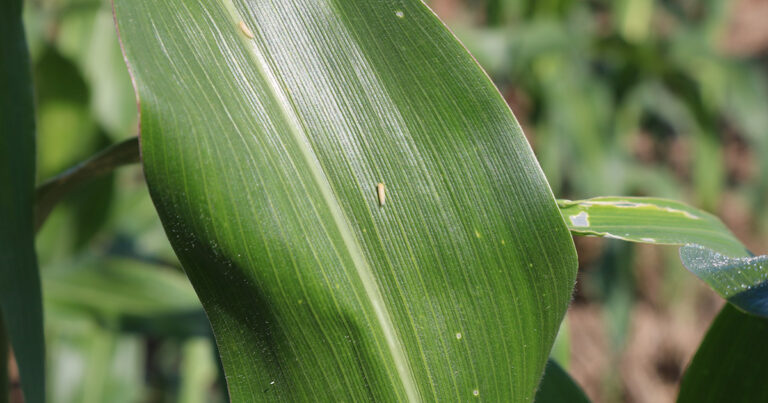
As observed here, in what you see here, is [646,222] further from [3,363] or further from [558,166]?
[558,166]

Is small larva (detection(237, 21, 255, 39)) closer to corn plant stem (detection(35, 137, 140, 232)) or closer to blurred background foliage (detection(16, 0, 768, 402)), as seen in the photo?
corn plant stem (detection(35, 137, 140, 232))

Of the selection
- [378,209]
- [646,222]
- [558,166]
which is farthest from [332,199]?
[558,166]

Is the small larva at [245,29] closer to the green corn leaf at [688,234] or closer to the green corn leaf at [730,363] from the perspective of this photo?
the green corn leaf at [688,234]

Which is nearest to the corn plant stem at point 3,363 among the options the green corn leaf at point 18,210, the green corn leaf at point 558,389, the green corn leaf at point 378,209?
the green corn leaf at point 18,210

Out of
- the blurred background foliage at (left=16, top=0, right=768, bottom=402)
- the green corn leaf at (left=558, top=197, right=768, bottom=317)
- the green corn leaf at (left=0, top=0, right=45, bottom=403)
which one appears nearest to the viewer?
the green corn leaf at (left=558, top=197, right=768, bottom=317)

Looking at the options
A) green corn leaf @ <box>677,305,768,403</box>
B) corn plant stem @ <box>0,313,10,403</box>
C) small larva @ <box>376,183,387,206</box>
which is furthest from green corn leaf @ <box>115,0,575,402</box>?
corn plant stem @ <box>0,313,10,403</box>

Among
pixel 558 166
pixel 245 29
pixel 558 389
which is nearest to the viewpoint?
pixel 245 29
